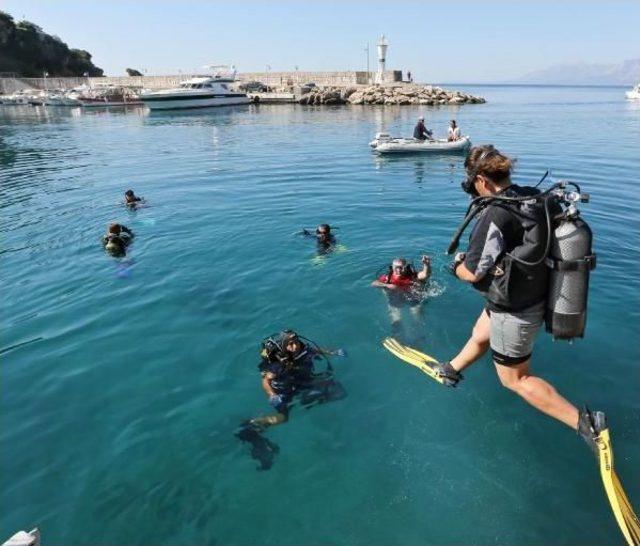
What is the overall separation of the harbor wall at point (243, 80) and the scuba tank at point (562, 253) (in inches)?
3501

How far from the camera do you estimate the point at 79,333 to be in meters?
8.95

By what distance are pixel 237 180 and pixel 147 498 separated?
1835 centimetres

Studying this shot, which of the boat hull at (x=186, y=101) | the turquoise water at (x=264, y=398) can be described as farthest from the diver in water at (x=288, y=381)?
the boat hull at (x=186, y=101)

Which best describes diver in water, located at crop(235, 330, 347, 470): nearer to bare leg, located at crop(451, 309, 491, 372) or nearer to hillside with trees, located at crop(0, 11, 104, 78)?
bare leg, located at crop(451, 309, 491, 372)

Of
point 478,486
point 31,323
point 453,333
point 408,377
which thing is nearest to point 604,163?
point 453,333

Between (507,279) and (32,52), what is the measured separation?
130 meters

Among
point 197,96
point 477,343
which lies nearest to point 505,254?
point 477,343

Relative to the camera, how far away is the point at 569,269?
425 cm

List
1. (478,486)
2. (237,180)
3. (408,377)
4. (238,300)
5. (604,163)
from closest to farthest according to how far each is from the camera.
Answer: (478,486)
(408,377)
(238,300)
(237,180)
(604,163)

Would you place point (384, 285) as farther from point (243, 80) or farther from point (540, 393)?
point (243, 80)

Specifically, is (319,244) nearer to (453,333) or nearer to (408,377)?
(453,333)

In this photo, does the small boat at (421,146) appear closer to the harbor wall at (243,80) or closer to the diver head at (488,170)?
the diver head at (488,170)

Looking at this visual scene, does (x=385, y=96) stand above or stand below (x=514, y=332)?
above

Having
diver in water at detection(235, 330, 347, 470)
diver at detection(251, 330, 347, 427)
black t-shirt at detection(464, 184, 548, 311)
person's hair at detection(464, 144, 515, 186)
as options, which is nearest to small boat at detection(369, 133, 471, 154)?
diver in water at detection(235, 330, 347, 470)
